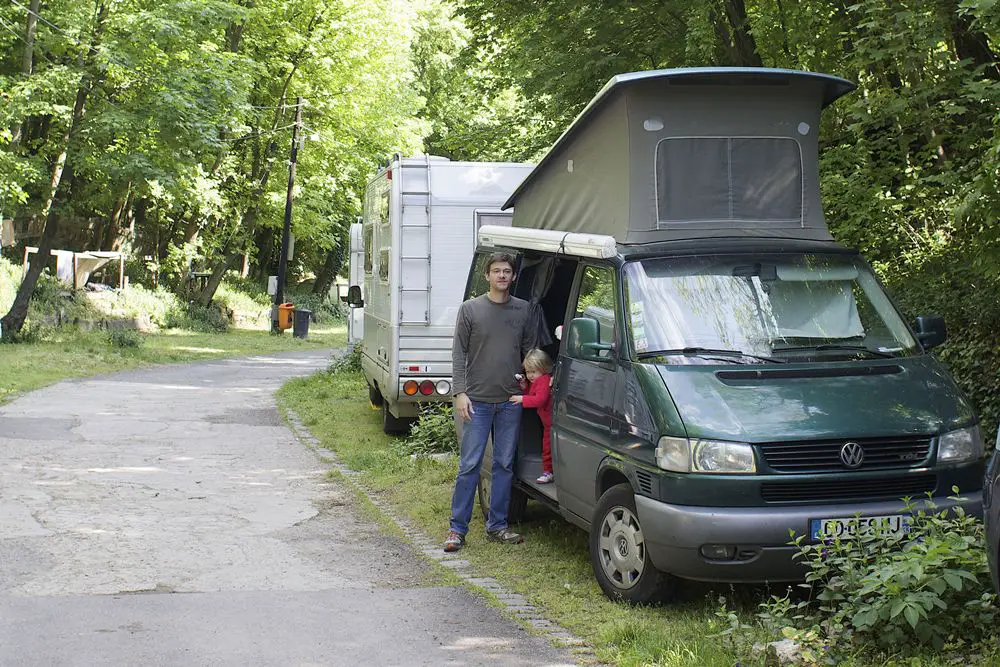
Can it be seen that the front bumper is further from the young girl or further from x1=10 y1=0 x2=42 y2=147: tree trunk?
x1=10 y1=0 x2=42 y2=147: tree trunk

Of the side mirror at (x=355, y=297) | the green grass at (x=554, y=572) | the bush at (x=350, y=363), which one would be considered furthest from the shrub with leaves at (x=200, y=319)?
the green grass at (x=554, y=572)

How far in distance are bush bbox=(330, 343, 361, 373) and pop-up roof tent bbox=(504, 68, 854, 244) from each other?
1499cm

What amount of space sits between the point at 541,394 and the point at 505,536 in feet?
3.50

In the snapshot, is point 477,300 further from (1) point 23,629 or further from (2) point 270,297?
(2) point 270,297

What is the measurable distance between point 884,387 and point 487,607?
2.52 meters

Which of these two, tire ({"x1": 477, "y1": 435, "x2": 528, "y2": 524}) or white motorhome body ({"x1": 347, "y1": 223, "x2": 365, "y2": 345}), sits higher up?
white motorhome body ({"x1": 347, "y1": 223, "x2": 365, "y2": 345})

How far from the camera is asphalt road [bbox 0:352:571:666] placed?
587cm

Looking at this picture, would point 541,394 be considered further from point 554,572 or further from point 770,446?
point 770,446

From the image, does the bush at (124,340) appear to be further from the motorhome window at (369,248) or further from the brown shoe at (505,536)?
the brown shoe at (505,536)

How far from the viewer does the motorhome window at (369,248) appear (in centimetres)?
1562

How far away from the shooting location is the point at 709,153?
306 inches

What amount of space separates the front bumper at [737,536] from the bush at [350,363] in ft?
54.8

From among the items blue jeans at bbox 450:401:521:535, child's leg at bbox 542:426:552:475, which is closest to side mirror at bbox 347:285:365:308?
blue jeans at bbox 450:401:521:535

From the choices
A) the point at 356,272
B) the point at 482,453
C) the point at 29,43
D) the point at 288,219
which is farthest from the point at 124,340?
the point at 482,453
